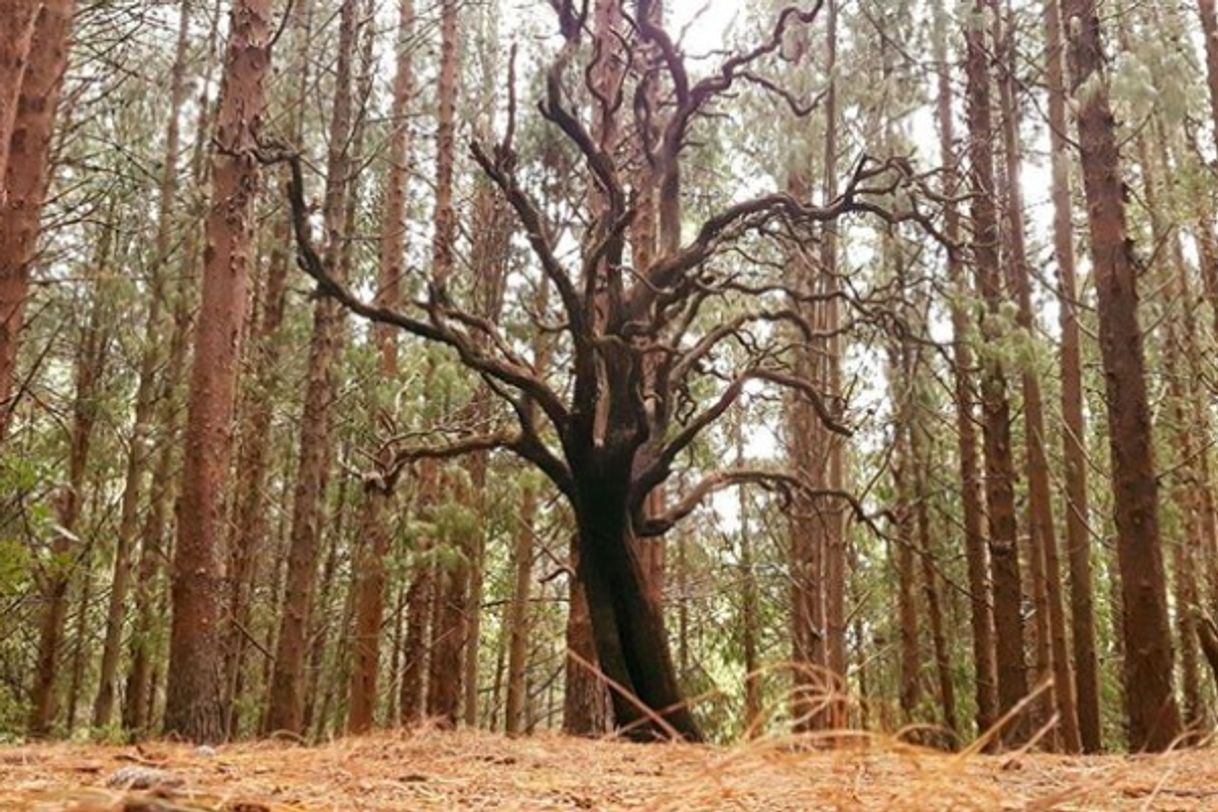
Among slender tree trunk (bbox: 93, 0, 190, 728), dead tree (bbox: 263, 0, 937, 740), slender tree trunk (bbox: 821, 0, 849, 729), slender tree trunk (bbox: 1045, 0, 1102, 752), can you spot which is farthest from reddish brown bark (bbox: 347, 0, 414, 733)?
slender tree trunk (bbox: 1045, 0, 1102, 752)

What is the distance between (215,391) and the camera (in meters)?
6.29

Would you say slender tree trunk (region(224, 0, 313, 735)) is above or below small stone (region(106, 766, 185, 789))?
above

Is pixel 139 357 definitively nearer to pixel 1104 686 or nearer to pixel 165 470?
pixel 165 470

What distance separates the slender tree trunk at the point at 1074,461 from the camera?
9.67 metres

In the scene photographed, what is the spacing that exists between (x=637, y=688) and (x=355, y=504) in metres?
7.79

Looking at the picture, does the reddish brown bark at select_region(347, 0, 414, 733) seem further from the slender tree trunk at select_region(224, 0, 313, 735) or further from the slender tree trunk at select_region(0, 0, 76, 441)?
the slender tree trunk at select_region(0, 0, 76, 441)

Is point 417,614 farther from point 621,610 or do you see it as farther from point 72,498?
point 621,610

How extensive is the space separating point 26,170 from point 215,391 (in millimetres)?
1819

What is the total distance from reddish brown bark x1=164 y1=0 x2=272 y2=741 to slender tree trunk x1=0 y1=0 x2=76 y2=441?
100 cm

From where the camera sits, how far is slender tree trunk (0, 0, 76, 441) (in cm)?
623

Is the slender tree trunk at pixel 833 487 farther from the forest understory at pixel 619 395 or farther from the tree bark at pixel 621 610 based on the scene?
the tree bark at pixel 621 610

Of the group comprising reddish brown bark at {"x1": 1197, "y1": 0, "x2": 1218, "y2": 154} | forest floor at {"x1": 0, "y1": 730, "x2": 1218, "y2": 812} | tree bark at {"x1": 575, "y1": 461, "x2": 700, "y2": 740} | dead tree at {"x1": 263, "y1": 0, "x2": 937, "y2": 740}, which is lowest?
forest floor at {"x1": 0, "y1": 730, "x2": 1218, "y2": 812}

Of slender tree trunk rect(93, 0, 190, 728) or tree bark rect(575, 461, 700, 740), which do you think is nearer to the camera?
tree bark rect(575, 461, 700, 740)

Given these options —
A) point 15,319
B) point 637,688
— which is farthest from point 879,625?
point 15,319
